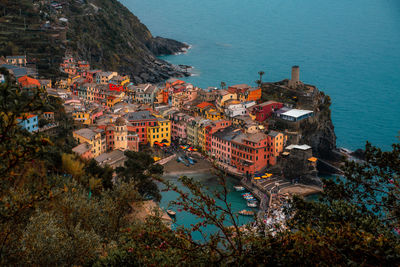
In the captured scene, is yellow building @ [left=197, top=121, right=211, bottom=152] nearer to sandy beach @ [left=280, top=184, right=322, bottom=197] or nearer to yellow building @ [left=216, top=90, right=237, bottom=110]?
yellow building @ [left=216, top=90, right=237, bottom=110]

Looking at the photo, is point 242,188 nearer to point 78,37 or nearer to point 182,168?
point 182,168

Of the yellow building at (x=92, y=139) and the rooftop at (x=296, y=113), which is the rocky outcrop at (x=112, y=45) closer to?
the yellow building at (x=92, y=139)

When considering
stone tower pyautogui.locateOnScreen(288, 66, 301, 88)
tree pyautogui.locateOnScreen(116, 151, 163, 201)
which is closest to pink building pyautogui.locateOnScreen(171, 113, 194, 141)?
tree pyautogui.locateOnScreen(116, 151, 163, 201)

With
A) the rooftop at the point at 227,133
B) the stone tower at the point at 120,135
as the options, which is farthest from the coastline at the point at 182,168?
the stone tower at the point at 120,135

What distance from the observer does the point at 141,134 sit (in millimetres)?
37281

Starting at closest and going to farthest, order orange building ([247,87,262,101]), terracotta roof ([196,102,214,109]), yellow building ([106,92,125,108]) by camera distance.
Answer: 1. terracotta roof ([196,102,214,109])
2. yellow building ([106,92,125,108])
3. orange building ([247,87,262,101])

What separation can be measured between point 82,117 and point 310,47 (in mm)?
63685

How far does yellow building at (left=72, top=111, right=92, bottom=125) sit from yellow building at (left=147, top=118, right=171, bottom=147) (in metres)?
5.45

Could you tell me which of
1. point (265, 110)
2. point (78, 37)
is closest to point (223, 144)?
point (265, 110)

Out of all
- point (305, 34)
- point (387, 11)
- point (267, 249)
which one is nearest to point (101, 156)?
point (267, 249)

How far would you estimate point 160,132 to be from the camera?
3778 cm

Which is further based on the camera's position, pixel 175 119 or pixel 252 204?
pixel 175 119

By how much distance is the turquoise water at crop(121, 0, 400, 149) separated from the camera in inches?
2056

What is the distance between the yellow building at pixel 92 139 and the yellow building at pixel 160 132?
5867 mm
